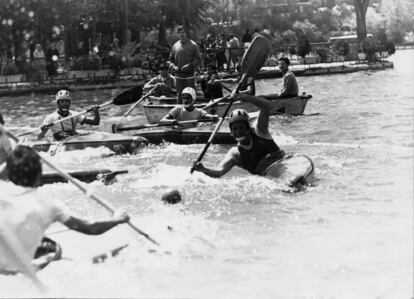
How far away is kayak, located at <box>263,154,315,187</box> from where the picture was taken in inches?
430

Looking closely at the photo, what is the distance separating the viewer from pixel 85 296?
675 cm

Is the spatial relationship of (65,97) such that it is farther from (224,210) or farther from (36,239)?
(36,239)

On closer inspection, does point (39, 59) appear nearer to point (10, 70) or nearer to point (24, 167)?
point (10, 70)

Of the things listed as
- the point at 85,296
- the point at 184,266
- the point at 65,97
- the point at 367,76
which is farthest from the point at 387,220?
the point at 367,76

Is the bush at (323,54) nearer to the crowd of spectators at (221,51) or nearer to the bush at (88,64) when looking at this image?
the crowd of spectators at (221,51)

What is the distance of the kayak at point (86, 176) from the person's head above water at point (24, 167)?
19.7ft

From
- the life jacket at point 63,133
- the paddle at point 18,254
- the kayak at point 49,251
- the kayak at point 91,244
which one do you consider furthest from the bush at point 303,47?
the paddle at point 18,254

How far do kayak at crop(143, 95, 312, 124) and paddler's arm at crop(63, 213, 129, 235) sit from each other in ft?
41.2

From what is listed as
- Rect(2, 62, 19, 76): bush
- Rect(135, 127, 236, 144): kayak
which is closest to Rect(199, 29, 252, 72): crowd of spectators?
Rect(2, 62, 19, 76): bush

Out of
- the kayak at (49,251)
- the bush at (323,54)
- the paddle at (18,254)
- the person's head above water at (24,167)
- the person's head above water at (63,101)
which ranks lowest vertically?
the bush at (323,54)

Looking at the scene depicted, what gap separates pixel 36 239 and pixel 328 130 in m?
14.2

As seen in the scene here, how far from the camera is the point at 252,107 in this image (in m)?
20.7

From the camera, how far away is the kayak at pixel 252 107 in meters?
19.0

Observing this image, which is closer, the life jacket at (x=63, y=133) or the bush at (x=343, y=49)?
the life jacket at (x=63, y=133)
